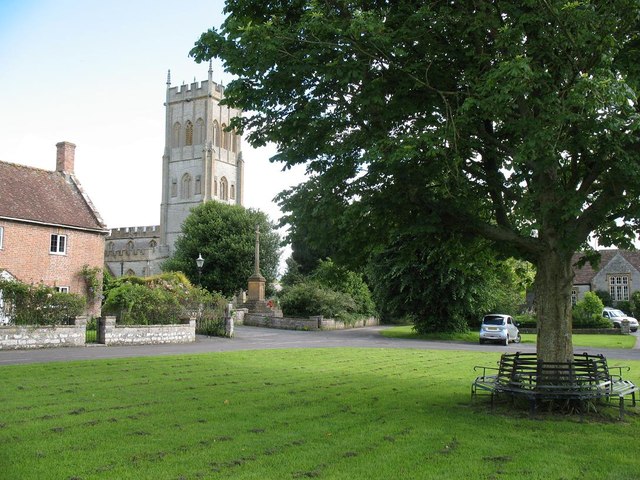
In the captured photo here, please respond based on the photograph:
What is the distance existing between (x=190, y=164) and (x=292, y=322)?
6785 cm

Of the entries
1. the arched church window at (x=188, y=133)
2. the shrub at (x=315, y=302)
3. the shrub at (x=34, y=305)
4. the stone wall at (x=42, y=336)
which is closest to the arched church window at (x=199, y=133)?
the arched church window at (x=188, y=133)

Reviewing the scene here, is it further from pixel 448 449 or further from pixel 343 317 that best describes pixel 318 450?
pixel 343 317

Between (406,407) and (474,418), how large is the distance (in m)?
1.34

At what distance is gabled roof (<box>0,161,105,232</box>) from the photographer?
33.6 meters

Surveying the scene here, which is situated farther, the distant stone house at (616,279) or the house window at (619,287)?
the house window at (619,287)

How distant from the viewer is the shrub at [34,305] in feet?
78.4

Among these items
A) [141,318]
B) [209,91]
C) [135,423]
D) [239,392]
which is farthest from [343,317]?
[209,91]

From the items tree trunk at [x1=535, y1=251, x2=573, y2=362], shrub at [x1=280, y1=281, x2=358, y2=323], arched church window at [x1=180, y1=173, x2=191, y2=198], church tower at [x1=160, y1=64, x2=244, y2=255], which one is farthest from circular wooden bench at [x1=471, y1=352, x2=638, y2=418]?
arched church window at [x1=180, y1=173, x2=191, y2=198]

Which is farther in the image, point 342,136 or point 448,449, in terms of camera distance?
point 342,136

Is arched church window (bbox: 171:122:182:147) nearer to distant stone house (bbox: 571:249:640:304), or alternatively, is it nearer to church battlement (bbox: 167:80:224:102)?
church battlement (bbox: 167:80:224:102)

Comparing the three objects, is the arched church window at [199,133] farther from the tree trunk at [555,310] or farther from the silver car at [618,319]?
the tree trunk at [555,310]

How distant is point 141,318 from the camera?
28266mm

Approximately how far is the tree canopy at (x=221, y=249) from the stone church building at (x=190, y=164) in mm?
35417

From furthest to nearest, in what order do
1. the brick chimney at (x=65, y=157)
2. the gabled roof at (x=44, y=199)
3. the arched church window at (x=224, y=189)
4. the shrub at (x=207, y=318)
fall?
1. the arched church window at (x=224, y=189)
2. the brick chimney at (x=65, y=157)
3. the gabled roof at (x=44, y=199)
4. the shrub at (x=207, y=318)
